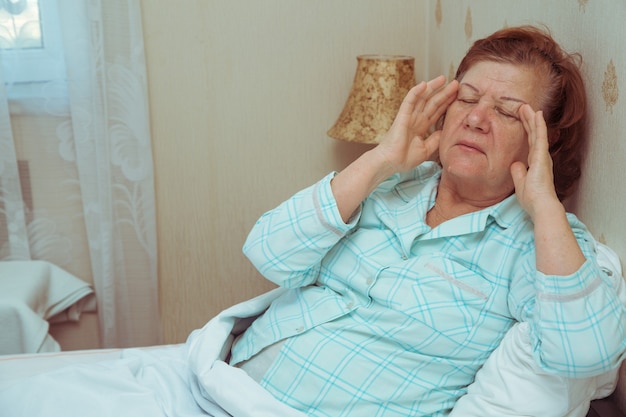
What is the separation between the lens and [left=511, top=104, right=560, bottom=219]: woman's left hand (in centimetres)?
125

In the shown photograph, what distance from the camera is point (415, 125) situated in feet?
5.22

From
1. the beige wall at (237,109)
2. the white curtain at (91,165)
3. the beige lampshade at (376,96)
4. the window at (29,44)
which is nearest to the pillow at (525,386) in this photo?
the beige lampshade at (376,96)

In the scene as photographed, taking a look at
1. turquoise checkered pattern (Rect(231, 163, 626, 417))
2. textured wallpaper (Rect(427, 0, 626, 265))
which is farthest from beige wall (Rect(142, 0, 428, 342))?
turquoise checkered pattern (Rect(231, 163, 626, 417))

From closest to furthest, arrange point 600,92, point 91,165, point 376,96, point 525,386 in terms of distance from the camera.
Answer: point 525,386 → point 600,92 → point 376,96 → point 91,165

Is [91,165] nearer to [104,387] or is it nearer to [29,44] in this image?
[29,44]

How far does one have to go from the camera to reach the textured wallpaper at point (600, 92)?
1.27 metres

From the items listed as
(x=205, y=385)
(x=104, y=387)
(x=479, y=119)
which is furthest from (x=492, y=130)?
(x=104, y=387)

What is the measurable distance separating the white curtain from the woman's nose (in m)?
1.25

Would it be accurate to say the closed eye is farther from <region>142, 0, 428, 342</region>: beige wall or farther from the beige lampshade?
<region>142, 0, 428, 342</region>: beige wall

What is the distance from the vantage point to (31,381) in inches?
55.9

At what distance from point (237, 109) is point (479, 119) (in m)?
1.19

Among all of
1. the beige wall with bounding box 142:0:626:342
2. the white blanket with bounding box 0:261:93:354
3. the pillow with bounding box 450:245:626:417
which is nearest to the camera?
the pillow with bounding box 450:245:626:417

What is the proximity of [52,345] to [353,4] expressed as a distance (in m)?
1.47

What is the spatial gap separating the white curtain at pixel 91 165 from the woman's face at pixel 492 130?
123cm
